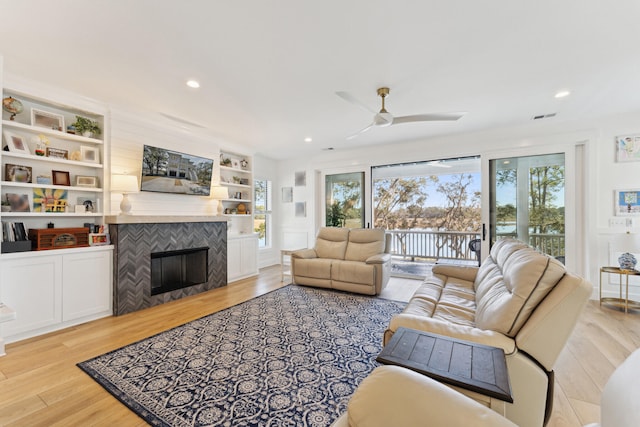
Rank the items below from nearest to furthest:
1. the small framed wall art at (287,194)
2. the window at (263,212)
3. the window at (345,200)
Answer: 1. the window at (345,200)
2. the window at (263,212)
3. the small framed wall art at (287,194)

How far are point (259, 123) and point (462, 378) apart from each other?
12.9 feet

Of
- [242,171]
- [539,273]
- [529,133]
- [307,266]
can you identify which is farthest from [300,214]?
[539,273]

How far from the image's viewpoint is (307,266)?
4.49 meters

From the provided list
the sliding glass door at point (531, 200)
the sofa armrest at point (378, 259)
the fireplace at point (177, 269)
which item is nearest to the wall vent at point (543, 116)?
the sliding glass door at point (531, 200)

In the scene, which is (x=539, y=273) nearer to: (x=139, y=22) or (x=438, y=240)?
(x=139, y=22)

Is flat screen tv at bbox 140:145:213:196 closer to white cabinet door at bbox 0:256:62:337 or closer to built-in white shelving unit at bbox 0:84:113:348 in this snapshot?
built-in white shelving unit at bbox 0:84:113:348

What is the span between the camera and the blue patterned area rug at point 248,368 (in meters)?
1.70

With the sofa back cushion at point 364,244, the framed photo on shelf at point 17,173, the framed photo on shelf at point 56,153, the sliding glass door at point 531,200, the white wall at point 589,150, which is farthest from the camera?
the sofa back cushion at point 364,244

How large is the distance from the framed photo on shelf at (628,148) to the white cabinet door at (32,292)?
22.8 ft

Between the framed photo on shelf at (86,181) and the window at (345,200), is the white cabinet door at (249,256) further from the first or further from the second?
the framed photo on shelf at (86,181)

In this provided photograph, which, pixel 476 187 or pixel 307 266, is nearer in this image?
pixel 307 266

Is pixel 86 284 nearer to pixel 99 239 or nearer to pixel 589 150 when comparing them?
pixel 99 239

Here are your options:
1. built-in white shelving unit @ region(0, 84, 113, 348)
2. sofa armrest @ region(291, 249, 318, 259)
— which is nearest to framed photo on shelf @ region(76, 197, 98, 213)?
built-in white shelving unit @ region(0, 84, 113, 348)

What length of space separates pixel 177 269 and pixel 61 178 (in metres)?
1.89
